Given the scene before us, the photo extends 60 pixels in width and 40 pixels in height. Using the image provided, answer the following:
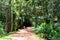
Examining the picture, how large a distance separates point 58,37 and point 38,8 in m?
10.6

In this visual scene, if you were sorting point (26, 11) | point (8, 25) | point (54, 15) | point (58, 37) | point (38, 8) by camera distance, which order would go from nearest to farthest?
1. point (58, 37)
2. point (54, 15)
3. point (8, 25)
4. point (38, 8)
5. point (26, 11)

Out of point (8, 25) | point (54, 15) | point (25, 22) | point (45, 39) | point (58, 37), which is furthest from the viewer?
point (25, 22)

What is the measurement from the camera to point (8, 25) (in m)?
20.0

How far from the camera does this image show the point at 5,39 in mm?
13773

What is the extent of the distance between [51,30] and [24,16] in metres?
17.9

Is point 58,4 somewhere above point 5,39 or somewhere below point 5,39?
above

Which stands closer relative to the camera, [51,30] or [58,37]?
[58,37]

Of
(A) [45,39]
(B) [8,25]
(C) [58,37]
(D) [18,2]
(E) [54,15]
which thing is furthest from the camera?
(D) [18,2]

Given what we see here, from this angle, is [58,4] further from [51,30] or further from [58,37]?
[58,37]

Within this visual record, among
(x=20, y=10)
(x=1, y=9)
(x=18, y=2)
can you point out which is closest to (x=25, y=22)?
(x=20, y=10)

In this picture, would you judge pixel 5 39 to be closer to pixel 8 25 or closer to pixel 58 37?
pixel 58 37

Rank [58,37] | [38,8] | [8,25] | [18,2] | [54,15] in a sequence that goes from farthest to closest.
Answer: [18,2] < [38,8] < [8,25] < [54,15] < [58,37]

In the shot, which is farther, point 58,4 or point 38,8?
point 38,8

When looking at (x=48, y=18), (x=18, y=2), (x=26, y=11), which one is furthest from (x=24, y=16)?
(x=48, y=18)
